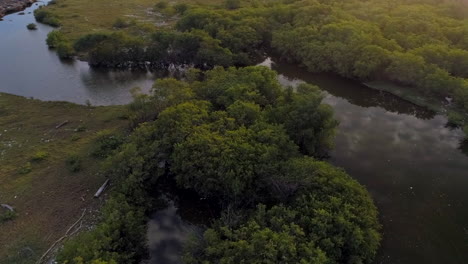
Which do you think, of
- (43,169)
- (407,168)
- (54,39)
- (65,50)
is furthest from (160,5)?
(407,168)

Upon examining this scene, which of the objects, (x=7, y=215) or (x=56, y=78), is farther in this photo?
(x=56, y=78)

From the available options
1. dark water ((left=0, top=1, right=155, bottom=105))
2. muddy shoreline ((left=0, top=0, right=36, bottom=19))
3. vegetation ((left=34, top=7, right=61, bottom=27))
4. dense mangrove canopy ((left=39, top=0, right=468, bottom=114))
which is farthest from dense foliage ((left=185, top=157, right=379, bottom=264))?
muddy shoreline ((left=0, top=0, right=36, bottom=19))

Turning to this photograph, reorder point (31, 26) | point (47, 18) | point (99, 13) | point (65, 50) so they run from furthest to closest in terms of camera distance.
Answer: point (99, 13), point (47, 18), point (31, 26), point (65, 50)

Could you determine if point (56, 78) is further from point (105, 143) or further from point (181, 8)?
point (181, 8)

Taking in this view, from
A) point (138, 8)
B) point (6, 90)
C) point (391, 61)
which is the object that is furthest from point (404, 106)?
point (138, 8)

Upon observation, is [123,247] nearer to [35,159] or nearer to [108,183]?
[108,183]

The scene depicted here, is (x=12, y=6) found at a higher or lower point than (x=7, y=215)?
higher
